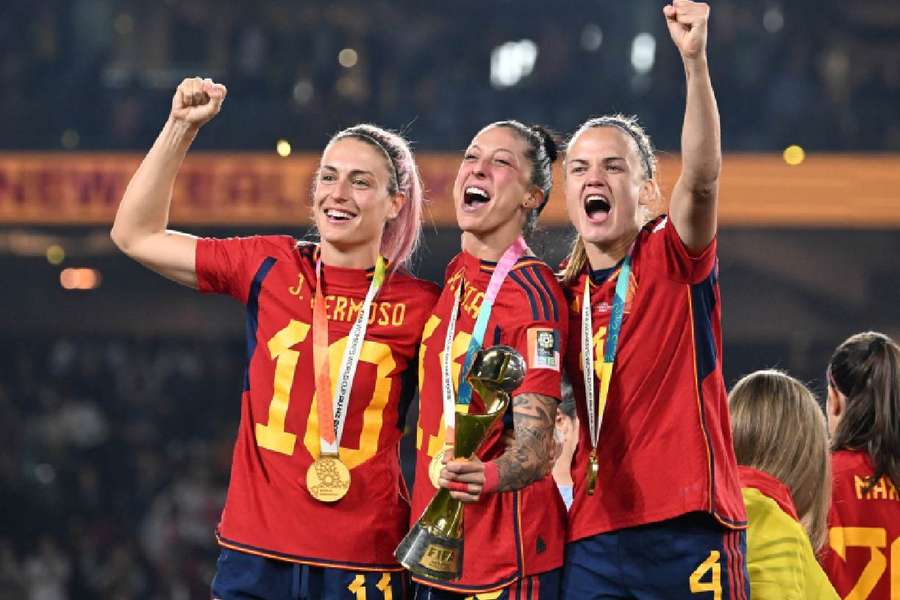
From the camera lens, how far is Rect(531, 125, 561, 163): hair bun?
145 inches

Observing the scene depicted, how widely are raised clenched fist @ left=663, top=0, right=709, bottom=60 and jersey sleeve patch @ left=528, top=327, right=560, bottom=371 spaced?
683 millimetres

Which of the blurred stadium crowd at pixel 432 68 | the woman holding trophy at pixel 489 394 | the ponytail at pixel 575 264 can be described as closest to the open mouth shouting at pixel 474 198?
the woman holding trophy at pixel 489 394

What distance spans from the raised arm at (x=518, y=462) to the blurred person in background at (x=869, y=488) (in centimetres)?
133

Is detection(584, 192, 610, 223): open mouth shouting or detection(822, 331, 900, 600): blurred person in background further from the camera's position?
detection(822, 331, 900, 600): blurred person in background

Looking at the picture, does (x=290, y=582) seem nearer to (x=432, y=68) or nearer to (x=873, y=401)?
(x=873, y=401)

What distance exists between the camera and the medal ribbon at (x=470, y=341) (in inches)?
127

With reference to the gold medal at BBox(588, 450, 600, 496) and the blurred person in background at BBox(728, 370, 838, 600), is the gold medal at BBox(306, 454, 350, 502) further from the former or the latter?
the blurred person in background at BBox(728, 370, 838, 600)

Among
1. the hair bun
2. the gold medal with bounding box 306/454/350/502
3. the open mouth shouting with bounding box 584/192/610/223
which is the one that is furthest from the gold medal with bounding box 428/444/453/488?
the hair bun

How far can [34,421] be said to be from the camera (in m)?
12.5

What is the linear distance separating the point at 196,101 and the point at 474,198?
2.48 feet

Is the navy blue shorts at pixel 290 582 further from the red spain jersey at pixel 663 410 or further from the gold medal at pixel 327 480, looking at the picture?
the red spain jersey at pixel 663 410

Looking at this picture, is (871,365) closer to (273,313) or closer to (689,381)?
(689,381)

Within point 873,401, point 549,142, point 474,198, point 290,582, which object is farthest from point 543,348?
point 873,401

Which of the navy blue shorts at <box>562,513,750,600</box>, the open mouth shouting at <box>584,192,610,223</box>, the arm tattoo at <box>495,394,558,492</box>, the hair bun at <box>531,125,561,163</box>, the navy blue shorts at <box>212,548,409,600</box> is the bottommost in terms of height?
the navy blue shorts at <box>212,548,409,600</box>
